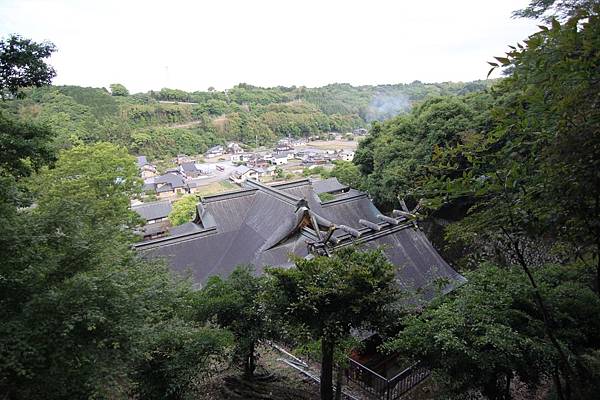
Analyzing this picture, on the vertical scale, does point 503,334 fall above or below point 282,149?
above

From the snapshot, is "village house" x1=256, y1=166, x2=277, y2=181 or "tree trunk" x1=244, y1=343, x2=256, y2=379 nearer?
"tree trunk" x1=244, y1=343, x2=256, y2=379

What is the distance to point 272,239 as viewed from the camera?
13.6 m

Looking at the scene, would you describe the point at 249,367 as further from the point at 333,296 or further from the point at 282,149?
the point at 282,149

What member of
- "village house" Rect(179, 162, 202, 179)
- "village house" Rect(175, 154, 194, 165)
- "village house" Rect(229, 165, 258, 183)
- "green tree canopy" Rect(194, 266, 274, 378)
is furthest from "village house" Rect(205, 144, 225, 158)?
"green tree canopy" Rect(194, 266, 274, 378)

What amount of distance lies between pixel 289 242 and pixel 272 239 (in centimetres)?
69

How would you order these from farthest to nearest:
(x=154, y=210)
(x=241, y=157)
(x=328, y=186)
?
(x=241, y=157)
(x=154, y=210)
(x=328, y=186)

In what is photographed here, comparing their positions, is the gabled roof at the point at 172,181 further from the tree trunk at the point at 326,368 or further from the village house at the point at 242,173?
the tree trunk at the point at 326,368

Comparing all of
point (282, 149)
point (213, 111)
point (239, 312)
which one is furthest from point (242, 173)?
point (239, 312)

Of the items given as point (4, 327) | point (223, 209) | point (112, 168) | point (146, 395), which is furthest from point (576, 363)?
point (112, 168)

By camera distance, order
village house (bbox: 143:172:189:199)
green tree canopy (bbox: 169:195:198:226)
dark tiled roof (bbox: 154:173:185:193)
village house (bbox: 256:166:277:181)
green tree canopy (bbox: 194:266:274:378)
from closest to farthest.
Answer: green tree canopy (bbox: 194:266:274:378), green tree canopy (bbox: 169:195:198:226), village house (bbox: 143:172:189:199), dark tiled roof (bbox: 154:173:185:193), village house (bbox: 256:166:277:181)

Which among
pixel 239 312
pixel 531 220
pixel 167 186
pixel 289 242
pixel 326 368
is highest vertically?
pixel 531 220

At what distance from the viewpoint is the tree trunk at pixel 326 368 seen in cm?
684

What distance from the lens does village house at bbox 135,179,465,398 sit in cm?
981

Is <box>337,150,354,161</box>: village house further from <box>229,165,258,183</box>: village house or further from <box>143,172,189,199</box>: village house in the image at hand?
<box>143,172,189,199</box>: village house
